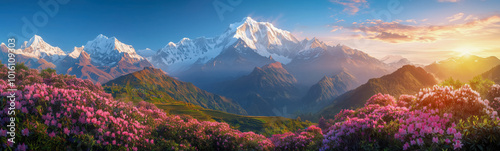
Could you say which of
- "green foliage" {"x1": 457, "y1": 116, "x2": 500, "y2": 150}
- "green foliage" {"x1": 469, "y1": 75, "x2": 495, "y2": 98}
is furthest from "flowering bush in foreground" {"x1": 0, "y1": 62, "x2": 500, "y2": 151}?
"green foliage" {"x1": 469, "y1": 75, "x2": 495, "y2": 98}

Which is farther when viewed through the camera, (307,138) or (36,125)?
(307,138)

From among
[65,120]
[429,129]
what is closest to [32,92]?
[65,120]

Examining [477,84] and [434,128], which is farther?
[477,84]

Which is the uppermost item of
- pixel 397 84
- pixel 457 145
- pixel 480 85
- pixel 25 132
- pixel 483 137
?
pixel 397 84

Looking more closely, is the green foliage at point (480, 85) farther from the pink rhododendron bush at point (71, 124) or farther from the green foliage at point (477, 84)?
the pink rhododendron bush at point (71, 124)

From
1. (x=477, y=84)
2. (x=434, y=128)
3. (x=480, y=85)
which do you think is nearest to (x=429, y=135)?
(x=434, y=128)

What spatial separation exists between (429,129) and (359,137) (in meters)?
2.52

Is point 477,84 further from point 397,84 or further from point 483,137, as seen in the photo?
point 397,84

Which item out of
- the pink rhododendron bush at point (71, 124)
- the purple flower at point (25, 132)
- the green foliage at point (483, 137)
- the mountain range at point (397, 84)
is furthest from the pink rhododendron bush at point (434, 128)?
the mountain range at point (397, 84)

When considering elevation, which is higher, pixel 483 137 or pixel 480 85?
pixel 480 85

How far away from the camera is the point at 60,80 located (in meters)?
20.5

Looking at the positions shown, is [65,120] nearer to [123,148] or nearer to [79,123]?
[79,123]

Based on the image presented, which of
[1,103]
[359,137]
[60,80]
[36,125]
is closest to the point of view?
[36,125]

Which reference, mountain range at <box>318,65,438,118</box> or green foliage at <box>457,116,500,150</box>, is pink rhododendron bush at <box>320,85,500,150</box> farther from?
mountain range at <box>318,65,438,118</box>
